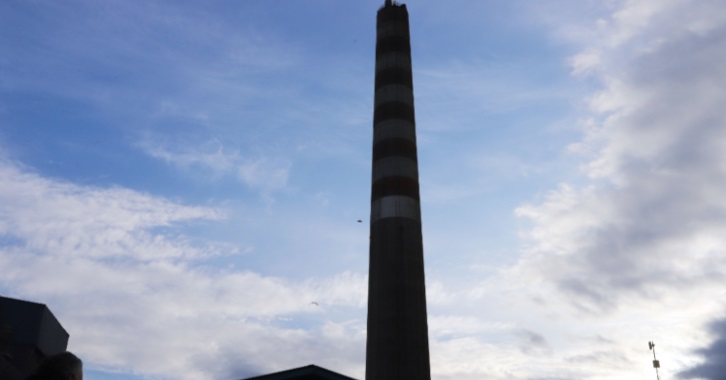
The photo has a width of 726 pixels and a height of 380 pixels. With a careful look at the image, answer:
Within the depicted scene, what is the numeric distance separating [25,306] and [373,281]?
21.0 metres

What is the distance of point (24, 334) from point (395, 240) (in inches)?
888

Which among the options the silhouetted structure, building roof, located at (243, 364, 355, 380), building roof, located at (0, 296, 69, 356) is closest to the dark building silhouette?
building roof, located at (0, 296, 69, 356)

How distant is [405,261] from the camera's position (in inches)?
1303

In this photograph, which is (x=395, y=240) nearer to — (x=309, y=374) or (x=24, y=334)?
(x=309, y=374)

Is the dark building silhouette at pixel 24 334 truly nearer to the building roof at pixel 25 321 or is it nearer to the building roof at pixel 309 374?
the building roof at pixel 25 321

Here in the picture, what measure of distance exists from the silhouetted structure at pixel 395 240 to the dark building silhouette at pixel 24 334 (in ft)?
62.5

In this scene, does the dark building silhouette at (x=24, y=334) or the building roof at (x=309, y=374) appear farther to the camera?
the dark building silhouette at (x=24, y=334)

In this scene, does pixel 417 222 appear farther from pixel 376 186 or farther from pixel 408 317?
pixel 408 317

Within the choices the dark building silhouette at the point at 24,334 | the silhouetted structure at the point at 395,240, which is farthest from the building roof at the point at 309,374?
the dark building silhouette at the point at 24,334

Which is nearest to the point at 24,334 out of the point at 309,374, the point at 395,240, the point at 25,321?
the point at 25,321

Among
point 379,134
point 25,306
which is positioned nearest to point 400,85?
point 379,134

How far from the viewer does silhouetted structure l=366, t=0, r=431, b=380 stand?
1232 inches

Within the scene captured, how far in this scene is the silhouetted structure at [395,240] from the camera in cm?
3130

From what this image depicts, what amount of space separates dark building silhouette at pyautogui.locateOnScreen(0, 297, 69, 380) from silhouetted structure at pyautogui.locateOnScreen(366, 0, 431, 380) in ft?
62.5
